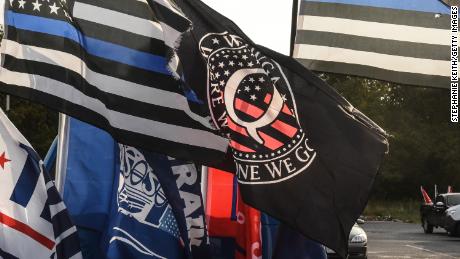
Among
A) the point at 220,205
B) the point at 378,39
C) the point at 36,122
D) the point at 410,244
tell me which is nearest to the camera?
the point at 378,39

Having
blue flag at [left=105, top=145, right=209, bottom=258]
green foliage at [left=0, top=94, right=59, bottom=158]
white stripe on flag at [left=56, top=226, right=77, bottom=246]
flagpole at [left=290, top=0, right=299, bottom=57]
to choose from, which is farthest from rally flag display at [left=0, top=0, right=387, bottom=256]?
green foliage at [left=0, top=94, right=59, bottom=158]

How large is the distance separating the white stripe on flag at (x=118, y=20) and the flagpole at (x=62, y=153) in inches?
52.5

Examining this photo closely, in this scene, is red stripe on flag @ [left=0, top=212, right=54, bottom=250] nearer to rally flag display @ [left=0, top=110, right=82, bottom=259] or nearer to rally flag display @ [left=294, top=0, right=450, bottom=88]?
rally flag display @ [left=0, top=110, right=82, bottom=259]

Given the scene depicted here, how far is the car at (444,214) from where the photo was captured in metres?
32.2

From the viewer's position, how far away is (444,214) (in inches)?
1309

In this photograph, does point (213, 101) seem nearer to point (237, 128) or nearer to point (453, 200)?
point (237, 128)

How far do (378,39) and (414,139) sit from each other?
6320 cm

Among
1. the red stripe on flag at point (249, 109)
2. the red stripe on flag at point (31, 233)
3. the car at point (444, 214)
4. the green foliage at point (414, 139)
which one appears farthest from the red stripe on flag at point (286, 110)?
the green foliage at point (414, 139)

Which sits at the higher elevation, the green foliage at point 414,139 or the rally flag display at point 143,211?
the rally flag display at point 143,211

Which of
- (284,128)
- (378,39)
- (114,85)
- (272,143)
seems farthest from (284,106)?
(378,39)

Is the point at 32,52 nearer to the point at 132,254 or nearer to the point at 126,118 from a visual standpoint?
the point at 126,118

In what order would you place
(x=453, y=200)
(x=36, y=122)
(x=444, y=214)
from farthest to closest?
(x=36, y=122) < (x=453, y=200) < (x=444, y=214)

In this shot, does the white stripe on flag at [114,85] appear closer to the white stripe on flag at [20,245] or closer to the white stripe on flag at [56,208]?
the white stripe on flag at [56,208]

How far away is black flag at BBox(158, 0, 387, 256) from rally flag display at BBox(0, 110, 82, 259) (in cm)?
114
